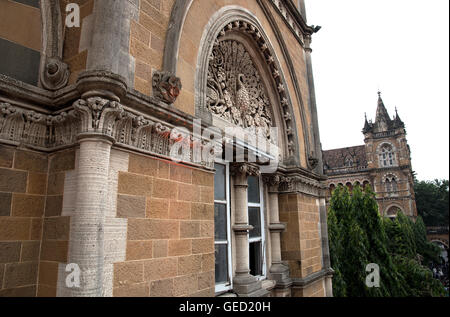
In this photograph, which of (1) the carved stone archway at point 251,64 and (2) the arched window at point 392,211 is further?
(2) the arched window at point 392,211

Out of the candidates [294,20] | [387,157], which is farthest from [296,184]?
[387,157]

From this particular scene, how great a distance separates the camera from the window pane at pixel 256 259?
5.31 metres

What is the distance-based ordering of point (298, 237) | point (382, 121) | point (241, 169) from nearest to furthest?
1. point (241, 169)
2. point (298, 237)
3. point (382, 121)

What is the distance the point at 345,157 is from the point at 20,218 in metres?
48.2

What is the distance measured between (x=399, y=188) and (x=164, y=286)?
44179 millimetres

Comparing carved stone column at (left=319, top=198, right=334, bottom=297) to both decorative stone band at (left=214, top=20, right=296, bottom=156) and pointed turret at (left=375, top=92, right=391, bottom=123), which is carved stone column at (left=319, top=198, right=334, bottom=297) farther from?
pointed turret at (left=375, top=92, right=391, bottom=123)

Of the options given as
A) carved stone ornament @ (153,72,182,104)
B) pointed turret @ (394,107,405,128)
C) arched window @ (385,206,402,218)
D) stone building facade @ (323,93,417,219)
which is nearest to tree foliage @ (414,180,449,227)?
stone building facade @ (323,93,417,219)

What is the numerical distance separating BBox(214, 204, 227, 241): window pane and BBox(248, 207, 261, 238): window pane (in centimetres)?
100

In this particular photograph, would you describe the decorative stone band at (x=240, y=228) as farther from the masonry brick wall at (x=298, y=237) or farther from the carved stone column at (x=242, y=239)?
the masonry brick wall at (x=298, y=237)

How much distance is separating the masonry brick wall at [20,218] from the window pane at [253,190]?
3.54 m

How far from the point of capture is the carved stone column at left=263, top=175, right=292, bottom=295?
17.5 ft

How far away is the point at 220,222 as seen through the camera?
4.35 m

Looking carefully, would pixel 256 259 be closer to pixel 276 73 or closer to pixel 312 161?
pixel 312 161

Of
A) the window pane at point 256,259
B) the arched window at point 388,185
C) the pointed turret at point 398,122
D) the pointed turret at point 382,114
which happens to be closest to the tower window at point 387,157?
the arched window at point 388,185
